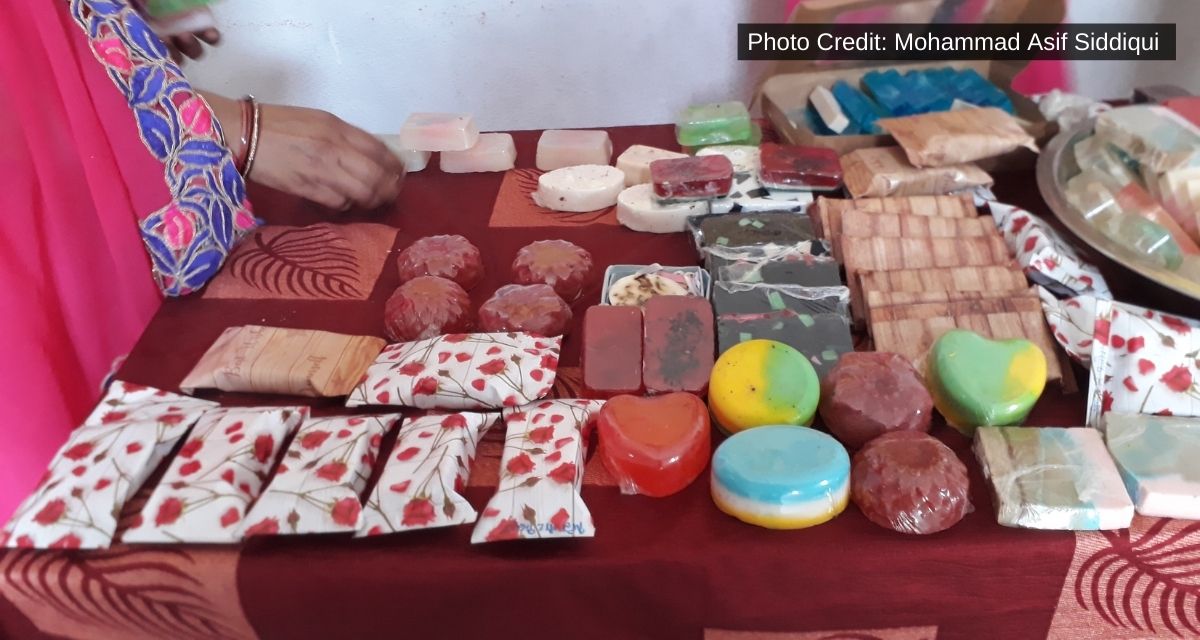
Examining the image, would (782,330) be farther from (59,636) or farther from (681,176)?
(59,636)

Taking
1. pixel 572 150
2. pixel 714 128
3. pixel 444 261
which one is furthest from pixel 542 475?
pixel 714 128

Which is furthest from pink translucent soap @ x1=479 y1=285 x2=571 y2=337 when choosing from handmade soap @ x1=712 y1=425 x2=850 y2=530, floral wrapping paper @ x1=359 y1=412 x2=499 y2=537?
handmade soap @ x1=712 y1=425 x2=850 y2=530

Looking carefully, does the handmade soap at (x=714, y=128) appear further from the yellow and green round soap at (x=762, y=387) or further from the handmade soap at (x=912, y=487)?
the handmade soap at (x=912, y=487)

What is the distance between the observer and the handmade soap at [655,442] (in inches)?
25.4

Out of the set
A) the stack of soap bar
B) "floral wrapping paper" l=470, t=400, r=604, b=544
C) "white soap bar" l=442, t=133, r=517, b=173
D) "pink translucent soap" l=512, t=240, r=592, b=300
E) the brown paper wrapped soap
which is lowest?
the stack of soap bar

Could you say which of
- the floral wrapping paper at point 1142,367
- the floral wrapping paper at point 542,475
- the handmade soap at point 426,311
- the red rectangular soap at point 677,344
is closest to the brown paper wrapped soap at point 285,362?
the handmade soap at point 426,311

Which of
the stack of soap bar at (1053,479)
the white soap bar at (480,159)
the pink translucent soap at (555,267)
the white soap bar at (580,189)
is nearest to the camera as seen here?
the stack of soap bar at (1053,479)

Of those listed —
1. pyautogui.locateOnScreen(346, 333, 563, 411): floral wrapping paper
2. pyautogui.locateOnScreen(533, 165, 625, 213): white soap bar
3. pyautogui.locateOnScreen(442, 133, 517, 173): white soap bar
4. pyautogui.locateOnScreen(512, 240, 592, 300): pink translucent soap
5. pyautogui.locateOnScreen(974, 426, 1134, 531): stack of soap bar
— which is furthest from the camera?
pyautogui.locateOnScreen(442, 133, 517, 173): white soap bar

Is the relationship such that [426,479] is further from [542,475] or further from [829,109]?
[829,109]

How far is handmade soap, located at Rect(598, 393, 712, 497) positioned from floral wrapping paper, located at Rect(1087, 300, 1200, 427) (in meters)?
0.35

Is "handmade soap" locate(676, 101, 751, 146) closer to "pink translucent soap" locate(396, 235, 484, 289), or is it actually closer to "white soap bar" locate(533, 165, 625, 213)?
"white soap bar" locate(533, 165, 625, 213)

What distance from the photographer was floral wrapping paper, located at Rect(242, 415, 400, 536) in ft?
2.06

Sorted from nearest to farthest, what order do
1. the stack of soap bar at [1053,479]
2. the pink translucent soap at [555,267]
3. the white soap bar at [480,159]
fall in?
the stack of soap bar at [1053,479]
the pink translucent soap at [555,267]
the white soap bar at [480,159]

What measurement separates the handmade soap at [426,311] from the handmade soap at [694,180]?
296 millimetres
